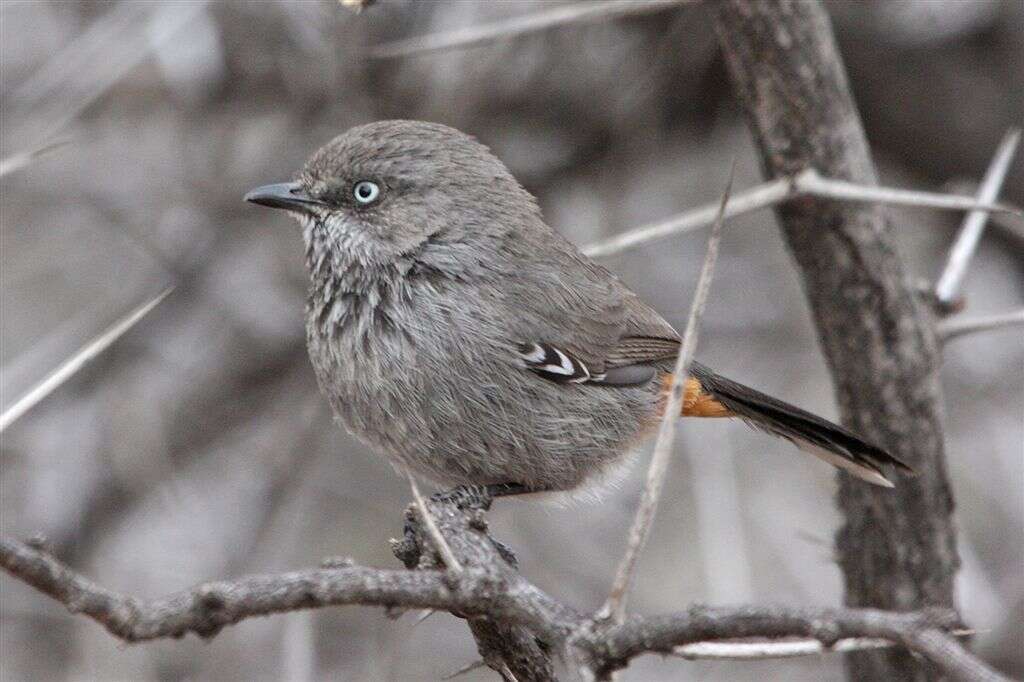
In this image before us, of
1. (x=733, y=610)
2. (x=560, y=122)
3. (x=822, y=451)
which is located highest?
(x=560, y=122)

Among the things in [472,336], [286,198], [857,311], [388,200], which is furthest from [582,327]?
[286,198]

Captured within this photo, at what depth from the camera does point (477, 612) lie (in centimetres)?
240

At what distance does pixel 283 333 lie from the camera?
6.46m

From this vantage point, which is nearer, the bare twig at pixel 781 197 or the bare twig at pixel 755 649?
the bare twig at pixel 755 649

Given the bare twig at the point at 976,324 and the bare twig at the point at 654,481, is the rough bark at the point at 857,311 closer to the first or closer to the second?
the bare twig at the point at 976,324

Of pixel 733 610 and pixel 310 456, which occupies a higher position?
pixel 310 456

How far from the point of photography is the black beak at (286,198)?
14.4 feet

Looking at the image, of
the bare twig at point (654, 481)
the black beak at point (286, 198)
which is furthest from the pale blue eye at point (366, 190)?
the bare twig at point (654, 481)

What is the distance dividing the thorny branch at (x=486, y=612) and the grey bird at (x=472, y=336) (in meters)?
1.48

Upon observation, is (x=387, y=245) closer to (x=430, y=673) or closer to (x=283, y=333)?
(x=283, y=333)

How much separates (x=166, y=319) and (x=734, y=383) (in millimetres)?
2949

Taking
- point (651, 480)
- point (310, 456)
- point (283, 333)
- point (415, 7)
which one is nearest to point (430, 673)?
point (310, 456)

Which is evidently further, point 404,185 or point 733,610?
point 404,185

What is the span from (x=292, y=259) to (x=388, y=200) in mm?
2201
